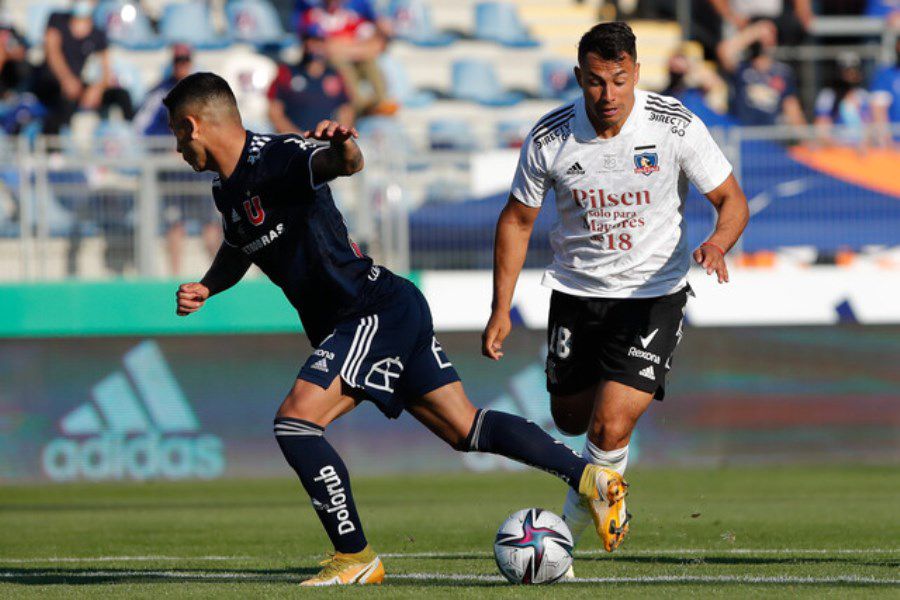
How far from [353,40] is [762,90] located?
4.71 metres

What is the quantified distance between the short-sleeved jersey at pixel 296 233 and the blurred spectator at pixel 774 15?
1432cm

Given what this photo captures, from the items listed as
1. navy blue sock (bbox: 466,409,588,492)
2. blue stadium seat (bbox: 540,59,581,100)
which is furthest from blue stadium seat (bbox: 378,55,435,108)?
navy blue sock (bbox: 466,409,588,492)

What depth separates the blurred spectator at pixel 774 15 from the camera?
67.6 feet

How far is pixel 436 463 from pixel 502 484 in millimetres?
1406

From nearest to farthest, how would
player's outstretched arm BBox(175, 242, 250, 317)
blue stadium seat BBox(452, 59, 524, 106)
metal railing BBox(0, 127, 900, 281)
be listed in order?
player's outstretched arm BBox(175, 242, 250, 317)
metal railing BBox(0, 127, 900, 281)
blue stadium seat BBox(452, 59, 524, 106)

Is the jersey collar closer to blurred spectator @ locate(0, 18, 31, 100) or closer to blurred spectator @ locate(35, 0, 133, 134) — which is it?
blurred spectator @ locate(35, 0, 133, 134)

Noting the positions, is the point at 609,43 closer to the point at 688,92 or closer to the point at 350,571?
the point at 350,571

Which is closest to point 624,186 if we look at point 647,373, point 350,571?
point 647,373

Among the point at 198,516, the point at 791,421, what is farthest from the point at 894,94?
the point at 198,516

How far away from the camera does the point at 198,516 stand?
1113 cm

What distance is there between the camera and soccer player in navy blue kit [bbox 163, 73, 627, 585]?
22.4 ft

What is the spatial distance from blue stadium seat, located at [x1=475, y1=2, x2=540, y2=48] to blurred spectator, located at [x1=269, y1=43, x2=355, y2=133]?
15.5ft

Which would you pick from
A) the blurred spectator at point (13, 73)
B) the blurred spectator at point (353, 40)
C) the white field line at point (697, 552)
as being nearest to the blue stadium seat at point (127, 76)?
the blurred spectator at point (13, 73)

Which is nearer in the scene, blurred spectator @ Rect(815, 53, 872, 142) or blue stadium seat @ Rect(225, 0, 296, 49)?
blurred spectator @ Rect(815, 53, 872, 142)
